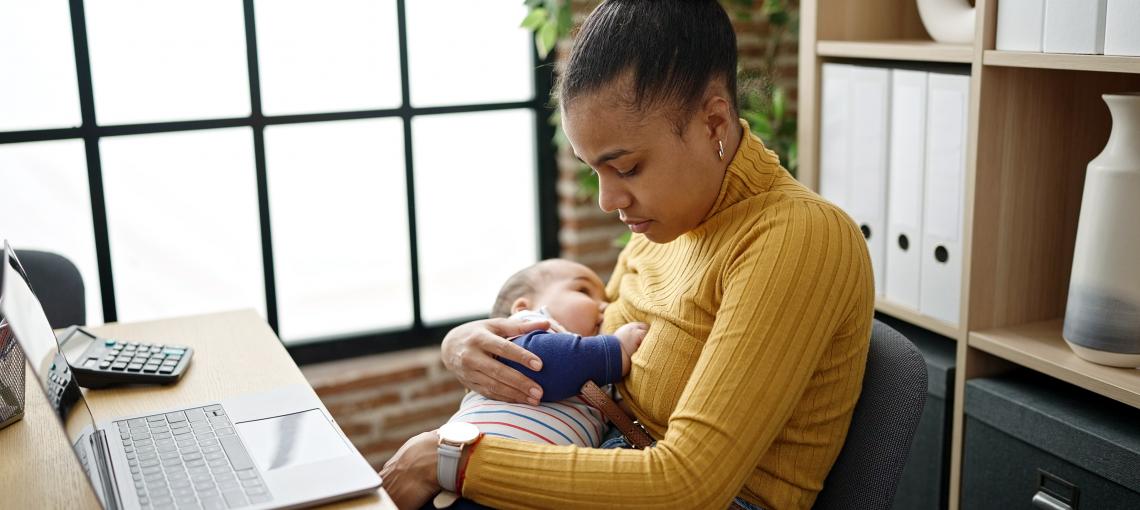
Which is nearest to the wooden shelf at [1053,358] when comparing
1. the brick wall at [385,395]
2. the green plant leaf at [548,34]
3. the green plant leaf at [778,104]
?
the green plant leaf at [778,104]

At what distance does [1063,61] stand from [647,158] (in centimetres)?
72

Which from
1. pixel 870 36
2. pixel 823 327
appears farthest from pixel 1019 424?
pixel 870 36

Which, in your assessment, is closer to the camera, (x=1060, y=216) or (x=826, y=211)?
(x=826, y=211)

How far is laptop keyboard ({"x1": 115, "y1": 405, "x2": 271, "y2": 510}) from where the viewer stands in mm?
1137

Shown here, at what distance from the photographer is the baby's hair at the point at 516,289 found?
181 cm

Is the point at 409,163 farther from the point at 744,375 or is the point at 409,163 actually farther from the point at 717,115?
the point at 744,375

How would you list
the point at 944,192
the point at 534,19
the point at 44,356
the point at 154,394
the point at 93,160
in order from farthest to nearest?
the point at 534,19 → the point at 93,160 → the point at 944,192 → the point at 154,394 → the point at 44,356

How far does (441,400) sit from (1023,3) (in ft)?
5.94

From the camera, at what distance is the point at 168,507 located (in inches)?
43.9

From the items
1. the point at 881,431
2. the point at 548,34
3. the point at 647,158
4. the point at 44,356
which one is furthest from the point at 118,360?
the point at 548,34

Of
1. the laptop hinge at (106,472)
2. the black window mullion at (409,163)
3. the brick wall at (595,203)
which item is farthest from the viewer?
the brick wall at (595,203)

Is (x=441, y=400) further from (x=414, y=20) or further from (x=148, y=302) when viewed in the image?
(x=414, y=20)

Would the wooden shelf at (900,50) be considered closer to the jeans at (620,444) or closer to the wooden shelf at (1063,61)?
the wooden shelf at (1063,61)

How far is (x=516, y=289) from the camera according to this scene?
1.82m
